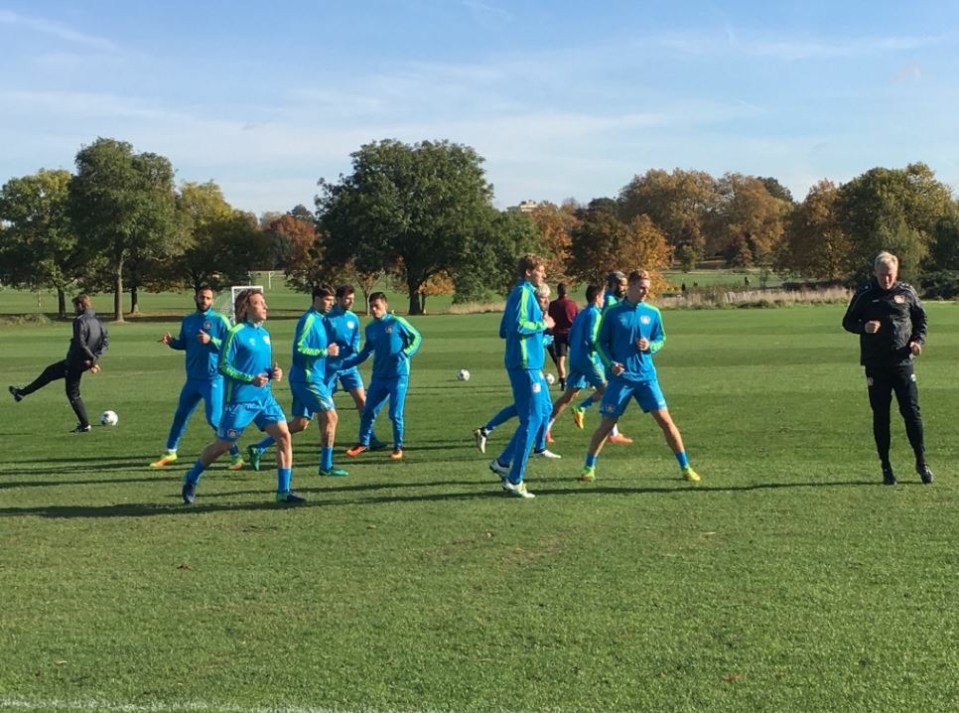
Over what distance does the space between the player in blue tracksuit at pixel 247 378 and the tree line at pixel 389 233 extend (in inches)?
2151

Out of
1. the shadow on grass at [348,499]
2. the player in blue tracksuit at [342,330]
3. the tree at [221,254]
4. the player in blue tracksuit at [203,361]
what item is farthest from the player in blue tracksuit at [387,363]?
the tree at [221,254]

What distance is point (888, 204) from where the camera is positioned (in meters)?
79.3

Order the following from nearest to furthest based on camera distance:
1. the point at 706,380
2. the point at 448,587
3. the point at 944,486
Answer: the point at 448,587 < the point at 944,486 < the point at 706,380

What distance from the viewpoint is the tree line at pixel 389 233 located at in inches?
2394

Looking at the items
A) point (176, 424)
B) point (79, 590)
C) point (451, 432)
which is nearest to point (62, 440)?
point (176, 424)

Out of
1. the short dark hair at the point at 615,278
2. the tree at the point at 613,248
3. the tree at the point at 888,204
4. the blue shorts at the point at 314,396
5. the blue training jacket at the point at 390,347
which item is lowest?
the blue shorts at the point at 314,396

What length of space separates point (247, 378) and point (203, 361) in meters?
2.62

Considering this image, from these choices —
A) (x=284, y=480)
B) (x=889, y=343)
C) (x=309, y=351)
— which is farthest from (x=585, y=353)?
(x=284, y=480)

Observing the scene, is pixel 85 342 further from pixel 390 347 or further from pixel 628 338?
pixel 628 338

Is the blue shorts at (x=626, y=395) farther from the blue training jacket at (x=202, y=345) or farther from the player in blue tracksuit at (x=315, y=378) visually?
the blue training jacket at (x=202, y=345)

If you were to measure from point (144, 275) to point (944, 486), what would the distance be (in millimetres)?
73844

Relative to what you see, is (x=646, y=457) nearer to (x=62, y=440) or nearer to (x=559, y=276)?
(x=62, y=440)

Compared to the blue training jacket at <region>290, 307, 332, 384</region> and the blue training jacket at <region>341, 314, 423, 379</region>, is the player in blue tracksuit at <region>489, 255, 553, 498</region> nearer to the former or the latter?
Result: the blue training jacket at <region>290, 307, 332, 384</region>

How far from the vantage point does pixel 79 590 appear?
625 cm
